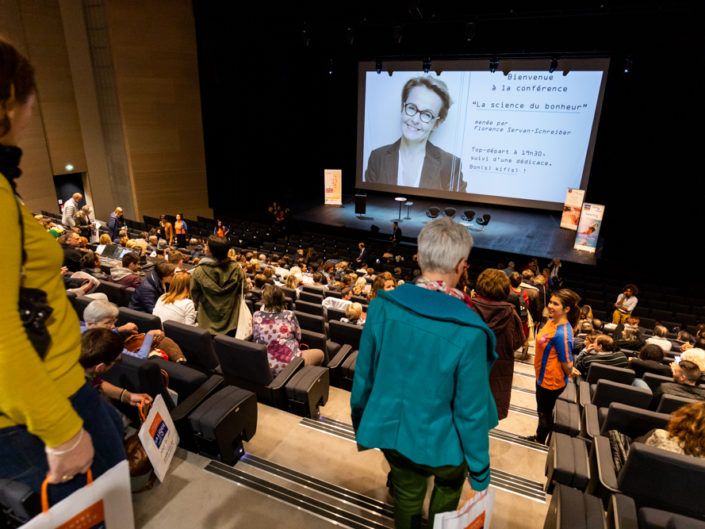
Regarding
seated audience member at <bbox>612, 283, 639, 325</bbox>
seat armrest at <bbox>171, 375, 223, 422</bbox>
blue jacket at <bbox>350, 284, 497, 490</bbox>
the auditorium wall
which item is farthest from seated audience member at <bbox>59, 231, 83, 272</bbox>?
seated audience member at <bbox>612, 283, 639, 325</bbox>

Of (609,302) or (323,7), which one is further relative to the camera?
(323,7)

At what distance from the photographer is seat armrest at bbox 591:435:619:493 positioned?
7.83ft

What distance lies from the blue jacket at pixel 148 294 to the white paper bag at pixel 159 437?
7.86ft

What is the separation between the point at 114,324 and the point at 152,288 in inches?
46.8

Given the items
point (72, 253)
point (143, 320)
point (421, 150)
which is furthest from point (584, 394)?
point (421, 150)

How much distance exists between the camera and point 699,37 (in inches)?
436

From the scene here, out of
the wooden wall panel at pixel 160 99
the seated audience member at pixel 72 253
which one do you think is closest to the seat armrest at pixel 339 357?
the seated audience member at pixel 72 253

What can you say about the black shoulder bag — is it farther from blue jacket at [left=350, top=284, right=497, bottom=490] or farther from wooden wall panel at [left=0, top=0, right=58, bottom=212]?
wooden wall panel at [left=0, top=0, right=58, bottom=212]

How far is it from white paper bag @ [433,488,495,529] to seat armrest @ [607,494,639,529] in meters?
0.80

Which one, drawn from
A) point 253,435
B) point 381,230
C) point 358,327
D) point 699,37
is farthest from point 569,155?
point 253,435

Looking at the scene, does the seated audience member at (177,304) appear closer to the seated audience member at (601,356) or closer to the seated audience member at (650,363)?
the seated audience member at (601,356)

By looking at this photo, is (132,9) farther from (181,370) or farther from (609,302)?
(609,302)

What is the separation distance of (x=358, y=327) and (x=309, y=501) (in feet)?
7.76

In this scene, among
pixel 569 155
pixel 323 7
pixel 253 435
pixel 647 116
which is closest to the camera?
pixel 253 435
